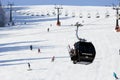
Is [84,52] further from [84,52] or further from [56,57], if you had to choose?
[56,57]

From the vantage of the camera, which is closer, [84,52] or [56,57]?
[84,52]

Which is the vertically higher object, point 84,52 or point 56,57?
point 84,52

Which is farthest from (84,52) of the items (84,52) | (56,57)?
(56,57)

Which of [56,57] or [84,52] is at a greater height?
[84,52]

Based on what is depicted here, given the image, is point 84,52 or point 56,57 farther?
point 56,57

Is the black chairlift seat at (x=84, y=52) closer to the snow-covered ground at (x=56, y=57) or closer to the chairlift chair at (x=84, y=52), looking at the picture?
the chairlift chair at (x=84, y=52)

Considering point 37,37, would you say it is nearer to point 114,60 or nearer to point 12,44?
point 12,44

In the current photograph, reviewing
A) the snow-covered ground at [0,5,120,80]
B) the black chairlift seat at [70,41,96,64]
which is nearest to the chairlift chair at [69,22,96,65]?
the black chairlift seat at [70,41,96,64]

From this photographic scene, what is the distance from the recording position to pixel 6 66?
41.7m

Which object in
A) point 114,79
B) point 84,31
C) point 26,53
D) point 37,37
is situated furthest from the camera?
point 84,31

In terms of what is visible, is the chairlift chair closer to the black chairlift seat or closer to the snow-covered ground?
the black chairlift seat

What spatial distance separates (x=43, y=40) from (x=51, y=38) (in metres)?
2.04

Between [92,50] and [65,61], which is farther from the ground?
[92,50]

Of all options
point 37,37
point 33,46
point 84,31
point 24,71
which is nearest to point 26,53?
point 33,46
